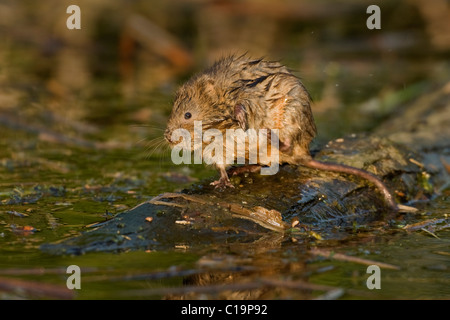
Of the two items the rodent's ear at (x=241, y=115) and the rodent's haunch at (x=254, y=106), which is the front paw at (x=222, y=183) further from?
the rodent's ear at (x=241, y=115)

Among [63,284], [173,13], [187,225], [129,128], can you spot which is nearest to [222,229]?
[187,225]

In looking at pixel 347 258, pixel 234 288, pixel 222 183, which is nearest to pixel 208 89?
pixel 222 183

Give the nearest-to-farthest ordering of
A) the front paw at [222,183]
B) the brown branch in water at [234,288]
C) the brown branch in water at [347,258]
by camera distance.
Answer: the brown branch in water at [234,288]
the brown branch in water at [347,258]
the front paw at [222,183]

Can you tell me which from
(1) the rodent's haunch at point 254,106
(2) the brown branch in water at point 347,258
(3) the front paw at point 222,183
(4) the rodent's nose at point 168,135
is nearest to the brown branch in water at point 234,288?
(2) the brown branch in water at point 347,258

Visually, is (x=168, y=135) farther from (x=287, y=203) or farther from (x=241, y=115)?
(x=287, y=203)

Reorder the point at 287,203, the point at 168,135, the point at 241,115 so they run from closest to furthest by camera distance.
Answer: the point at 287,203, the point at 241,115, the point at 168,135

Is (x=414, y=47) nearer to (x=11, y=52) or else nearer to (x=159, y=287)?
(x=11, y=52)
